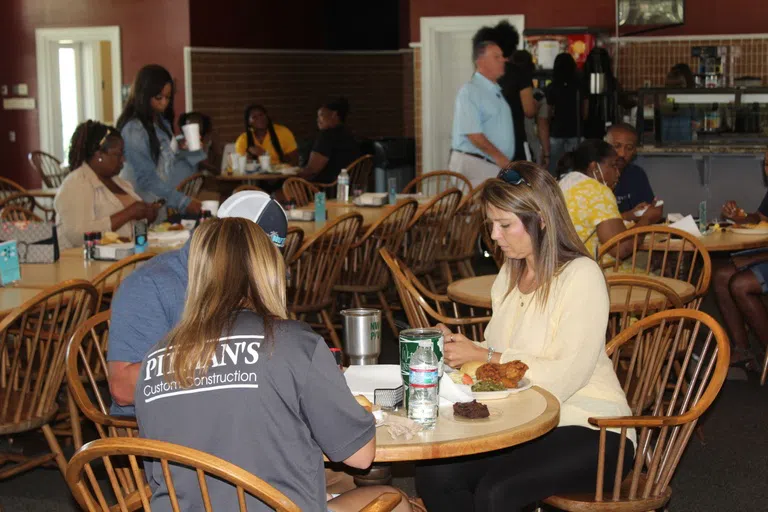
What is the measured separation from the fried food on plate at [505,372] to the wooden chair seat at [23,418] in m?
1.60

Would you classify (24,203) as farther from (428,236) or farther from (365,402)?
(365,402)

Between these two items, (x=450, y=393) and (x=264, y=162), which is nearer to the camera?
(x=450, y=393)

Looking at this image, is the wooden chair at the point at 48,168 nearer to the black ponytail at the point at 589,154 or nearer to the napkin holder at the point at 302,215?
the napkin holder at the point at 302,215

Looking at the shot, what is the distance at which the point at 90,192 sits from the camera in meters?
5.27

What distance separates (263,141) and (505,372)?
8.14 meters

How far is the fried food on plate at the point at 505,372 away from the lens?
2.68 metres

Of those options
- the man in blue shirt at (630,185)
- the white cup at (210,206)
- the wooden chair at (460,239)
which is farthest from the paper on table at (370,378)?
the wooden chair at (460,239)

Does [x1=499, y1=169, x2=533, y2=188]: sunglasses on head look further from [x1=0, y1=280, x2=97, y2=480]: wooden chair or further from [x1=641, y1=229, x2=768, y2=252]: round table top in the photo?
[x1=641, y1=229, x2=768, y2=252]: round table top

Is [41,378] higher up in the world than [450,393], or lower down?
lower down

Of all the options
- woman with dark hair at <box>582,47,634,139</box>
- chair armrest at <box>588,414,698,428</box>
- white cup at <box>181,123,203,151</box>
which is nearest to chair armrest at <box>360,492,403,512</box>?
chair armrest at <box>588,414,698,428</box>

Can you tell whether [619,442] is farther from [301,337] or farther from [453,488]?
[301,337]

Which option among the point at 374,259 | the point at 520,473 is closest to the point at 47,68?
the point at 374,259

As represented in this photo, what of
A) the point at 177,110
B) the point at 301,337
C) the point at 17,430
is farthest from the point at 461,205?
the point at 177,110

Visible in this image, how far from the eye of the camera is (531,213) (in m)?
2.90
